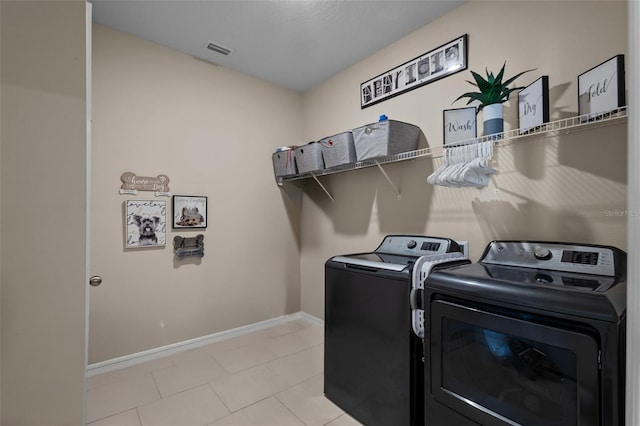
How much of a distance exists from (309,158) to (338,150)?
0.37 meters

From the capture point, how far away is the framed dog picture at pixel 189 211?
263 centimetres

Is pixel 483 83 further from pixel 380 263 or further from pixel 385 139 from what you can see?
pixel 380 263

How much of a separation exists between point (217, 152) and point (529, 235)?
2.63 m

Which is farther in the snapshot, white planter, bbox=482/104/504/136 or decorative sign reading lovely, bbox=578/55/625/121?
white planter, bbox=482/104/504/136

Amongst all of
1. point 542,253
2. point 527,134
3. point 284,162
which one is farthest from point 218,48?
point 542,253

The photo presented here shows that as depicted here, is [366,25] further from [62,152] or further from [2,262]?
[2,262]

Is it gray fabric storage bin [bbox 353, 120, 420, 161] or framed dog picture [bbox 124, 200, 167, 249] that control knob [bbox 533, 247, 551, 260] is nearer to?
gray fabric storage bin [bbox 353, 120, 420, 161]

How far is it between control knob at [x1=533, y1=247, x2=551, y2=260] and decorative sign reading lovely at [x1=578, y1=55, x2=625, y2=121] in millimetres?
642

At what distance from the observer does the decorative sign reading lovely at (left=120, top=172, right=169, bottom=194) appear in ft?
7.84

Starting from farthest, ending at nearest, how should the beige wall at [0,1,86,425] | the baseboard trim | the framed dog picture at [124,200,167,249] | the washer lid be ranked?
the framed dog picture at [124,200,167,249], the baseboard trim, the washer lid, the beige wall at [0,1,86,425]

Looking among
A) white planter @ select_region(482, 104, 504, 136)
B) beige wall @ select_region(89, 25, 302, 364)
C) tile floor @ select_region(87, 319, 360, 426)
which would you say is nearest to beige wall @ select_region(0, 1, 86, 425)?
tile floor @ select_region(87, 319, 360, 426)

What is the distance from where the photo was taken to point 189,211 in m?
2.70

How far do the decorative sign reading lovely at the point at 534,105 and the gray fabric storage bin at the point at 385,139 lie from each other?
0.77m

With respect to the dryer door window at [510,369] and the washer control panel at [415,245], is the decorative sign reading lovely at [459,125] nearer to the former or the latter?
the washer control panel at [415,245]
